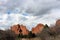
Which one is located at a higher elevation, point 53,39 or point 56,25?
point 56,25

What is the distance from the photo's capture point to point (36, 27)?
10362 cm

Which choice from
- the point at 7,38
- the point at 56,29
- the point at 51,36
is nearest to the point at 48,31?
the point at 56,29

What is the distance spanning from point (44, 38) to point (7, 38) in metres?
29.9

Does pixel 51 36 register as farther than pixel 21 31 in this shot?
No

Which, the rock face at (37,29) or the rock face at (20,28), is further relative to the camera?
the rock face at (37,29)

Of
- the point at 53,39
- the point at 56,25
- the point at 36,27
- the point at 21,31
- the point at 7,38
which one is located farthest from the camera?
the point at 36,27

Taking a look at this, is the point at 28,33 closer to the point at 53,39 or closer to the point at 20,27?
the point at 20,27

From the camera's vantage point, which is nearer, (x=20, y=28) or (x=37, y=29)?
(x=20, y=28)

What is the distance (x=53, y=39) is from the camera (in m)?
66.7

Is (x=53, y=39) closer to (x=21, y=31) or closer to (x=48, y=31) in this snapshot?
(x=48, y=31)

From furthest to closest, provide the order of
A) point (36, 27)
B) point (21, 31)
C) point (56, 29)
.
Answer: point (36, 27) < point (21, 31) < point (56, 29)

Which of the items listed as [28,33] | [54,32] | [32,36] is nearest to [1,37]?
[54,32]

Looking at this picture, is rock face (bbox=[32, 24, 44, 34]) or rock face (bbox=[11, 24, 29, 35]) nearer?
rock face (bbox=[11, 24, 29, 35])

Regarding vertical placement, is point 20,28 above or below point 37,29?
above
